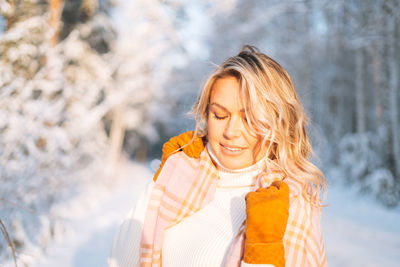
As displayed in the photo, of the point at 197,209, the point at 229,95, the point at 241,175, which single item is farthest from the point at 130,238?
the point at 229,95

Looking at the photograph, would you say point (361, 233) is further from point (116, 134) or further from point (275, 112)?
point (116, 134)

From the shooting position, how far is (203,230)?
1.36 metres

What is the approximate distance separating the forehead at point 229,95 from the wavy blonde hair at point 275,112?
24 mm

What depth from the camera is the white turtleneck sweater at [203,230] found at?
1282mm

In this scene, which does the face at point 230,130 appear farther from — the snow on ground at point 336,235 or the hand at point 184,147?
the snow on ground at point 336,235

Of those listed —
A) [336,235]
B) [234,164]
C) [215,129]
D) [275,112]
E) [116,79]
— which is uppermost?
[116,79]

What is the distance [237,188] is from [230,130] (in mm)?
359

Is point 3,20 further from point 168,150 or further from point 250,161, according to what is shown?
point 250,161

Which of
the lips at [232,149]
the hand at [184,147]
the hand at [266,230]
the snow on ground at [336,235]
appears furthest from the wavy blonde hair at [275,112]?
the snow on ground at [336,235]

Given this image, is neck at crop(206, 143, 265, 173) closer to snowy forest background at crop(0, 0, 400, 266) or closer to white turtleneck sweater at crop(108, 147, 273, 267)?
white turtleneck sweater at crop(108, 147, 273, 267)

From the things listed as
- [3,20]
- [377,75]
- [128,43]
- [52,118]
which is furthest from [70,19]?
[377,75]

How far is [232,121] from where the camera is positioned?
1.36 meters

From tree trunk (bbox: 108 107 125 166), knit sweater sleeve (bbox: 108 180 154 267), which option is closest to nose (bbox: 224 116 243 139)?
knit sweater sleeve (bbox: 108 180 154 267)

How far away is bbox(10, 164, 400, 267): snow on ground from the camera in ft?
12.1
